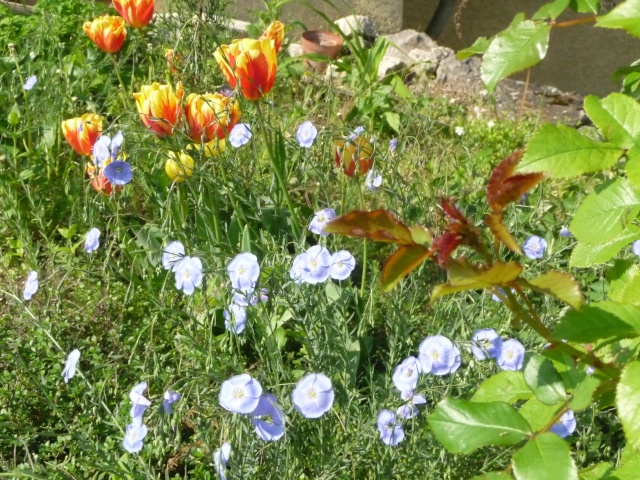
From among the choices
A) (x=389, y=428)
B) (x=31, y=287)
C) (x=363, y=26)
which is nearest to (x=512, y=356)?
(x=389, y=428)

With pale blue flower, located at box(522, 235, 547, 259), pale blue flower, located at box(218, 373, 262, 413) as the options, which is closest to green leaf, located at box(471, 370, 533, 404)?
pale blue flower, located at box(218, 373, 262, 413)

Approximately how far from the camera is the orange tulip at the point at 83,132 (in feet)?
7.19

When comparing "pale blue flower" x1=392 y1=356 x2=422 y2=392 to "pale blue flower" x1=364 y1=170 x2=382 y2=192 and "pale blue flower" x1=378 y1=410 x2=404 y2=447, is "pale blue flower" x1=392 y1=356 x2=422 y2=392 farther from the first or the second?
"pale blue flower" x1=364 y1=170 x2=382 y2=192

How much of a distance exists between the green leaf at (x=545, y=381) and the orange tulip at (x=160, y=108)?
46.9 inches

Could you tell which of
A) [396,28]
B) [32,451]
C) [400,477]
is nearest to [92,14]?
[396,28]

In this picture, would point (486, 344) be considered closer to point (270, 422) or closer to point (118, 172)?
point (270, 422)

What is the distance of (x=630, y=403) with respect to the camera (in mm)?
801

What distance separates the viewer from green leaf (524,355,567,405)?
3.06 feet

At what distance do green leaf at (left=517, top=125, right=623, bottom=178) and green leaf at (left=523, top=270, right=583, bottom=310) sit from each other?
0.24 metres

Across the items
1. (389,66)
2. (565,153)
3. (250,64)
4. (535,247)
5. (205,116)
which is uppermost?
(565,153)

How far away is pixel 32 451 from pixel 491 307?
3.92 ft

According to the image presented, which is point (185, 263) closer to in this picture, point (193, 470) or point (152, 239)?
point (193, 470)

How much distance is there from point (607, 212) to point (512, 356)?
2.35 ft

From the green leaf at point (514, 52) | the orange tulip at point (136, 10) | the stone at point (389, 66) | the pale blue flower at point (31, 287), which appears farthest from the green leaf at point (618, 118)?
the stone at point (389, 66)
